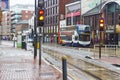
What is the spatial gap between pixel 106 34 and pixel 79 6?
24015 mm

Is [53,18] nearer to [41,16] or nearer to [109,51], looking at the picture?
[109,51]

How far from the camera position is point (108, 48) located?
40969 millimetres

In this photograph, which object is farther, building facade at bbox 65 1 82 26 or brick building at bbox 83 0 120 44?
building facade at bbox 65 1 82 26

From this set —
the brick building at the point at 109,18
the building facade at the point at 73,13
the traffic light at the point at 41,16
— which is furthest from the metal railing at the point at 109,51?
the building facade at the point at 73,13

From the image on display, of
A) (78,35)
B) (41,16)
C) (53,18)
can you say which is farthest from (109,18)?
(53,18)

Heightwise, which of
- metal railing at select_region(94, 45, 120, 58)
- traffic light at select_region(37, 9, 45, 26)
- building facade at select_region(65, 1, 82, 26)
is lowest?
metal railing at select_region(94, 45, 120, 58)

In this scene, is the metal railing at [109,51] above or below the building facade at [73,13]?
below

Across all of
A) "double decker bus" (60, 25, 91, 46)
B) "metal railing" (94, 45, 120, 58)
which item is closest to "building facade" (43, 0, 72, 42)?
"double decker bus" (60, 25, 91, 46)

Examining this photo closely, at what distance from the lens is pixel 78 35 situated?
65.6 m

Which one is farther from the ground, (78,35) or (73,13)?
(73,13)

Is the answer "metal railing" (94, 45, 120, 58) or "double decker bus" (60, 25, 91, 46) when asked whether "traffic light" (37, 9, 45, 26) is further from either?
"double decker bus" (60, 25, 91, 46)

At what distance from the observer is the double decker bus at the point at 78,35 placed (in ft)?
213

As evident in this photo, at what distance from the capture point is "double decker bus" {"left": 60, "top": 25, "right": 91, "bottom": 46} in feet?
213

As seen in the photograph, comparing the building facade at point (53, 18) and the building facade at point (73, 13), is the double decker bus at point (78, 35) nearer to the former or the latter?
the building facade at point (73, 13)
